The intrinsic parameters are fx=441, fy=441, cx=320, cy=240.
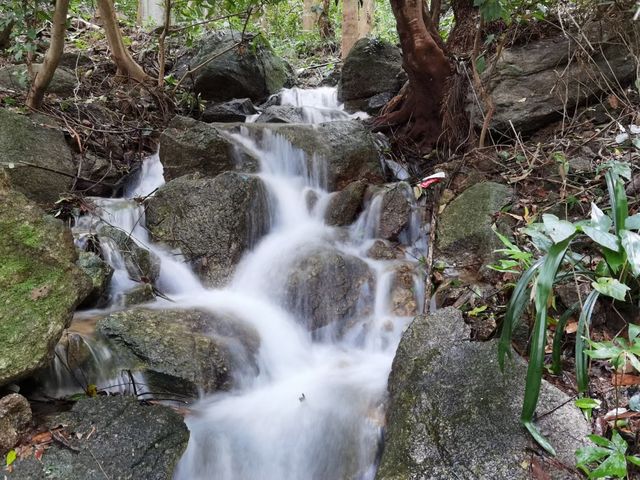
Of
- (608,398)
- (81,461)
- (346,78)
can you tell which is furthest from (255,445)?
(346,78)

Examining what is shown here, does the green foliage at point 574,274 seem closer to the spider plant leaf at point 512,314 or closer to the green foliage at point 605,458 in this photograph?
the spider plant leaf at point 512,314

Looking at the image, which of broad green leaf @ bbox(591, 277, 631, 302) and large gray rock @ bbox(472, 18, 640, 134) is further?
large gray rock @ bbox(472, 18, 640, 134)

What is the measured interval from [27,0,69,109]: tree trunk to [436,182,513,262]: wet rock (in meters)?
4.29

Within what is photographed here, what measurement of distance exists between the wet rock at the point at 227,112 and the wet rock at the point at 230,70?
472mm

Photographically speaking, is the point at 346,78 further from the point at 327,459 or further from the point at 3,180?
the point at 327,459

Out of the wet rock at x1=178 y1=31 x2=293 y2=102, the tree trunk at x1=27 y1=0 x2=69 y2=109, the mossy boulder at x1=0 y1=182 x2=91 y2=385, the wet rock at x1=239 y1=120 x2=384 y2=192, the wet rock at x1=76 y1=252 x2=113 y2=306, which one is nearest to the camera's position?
the mossy boulder at x1=0 y1=182 x2=91 y2=385

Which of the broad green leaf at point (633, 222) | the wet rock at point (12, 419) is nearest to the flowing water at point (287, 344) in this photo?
the wet rock at point (12, 419)

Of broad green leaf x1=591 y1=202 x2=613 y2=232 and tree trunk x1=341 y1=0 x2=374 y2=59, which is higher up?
tree trunk x1=341 y1=0 x2=374 y2=59

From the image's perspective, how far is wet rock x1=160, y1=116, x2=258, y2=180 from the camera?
5422 mm

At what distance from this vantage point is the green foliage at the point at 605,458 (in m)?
1.66

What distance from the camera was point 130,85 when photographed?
6.92 metres

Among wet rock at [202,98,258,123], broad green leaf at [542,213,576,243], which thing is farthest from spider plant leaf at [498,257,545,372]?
wet rock at [202,98,258,123]

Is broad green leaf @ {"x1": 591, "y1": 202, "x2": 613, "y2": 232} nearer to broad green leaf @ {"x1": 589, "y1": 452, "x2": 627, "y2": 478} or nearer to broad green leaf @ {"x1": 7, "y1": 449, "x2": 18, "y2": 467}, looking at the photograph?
broad green leaf @ {"x1": 589, "y1": 452, "x2": 627, "y2": 478}

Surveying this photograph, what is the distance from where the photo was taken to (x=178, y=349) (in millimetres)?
3111
